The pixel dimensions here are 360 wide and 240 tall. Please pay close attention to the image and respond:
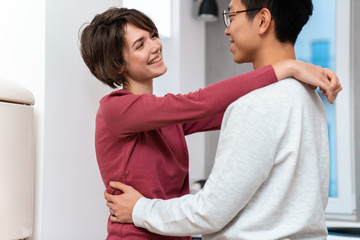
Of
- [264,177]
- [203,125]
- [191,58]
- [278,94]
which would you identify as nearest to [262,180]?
[264,177]

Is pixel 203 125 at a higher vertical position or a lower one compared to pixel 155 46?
lower

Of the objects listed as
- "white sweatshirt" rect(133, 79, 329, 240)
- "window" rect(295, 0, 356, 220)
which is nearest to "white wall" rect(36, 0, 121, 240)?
"white sweatshirt" rect(133, 79, 329, 240)

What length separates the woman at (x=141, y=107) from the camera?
0.99 metres

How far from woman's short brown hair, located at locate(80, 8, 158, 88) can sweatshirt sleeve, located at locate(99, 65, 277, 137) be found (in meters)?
0.17

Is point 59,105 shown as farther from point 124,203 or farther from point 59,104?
point 124,203

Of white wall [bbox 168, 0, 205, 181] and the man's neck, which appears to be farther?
white wall [bbox 168, 0, 205, 181]

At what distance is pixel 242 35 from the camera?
108 cm

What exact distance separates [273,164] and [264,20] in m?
0.38

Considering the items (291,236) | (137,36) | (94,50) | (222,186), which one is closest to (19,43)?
(94,50)

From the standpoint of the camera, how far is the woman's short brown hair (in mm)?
1187

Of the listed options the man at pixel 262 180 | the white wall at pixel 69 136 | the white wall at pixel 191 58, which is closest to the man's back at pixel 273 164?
the man at pixel 262 180

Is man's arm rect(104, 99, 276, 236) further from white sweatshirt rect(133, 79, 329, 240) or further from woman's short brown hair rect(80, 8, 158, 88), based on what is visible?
woman's short brown hair rect(80, 8, 158, 88)

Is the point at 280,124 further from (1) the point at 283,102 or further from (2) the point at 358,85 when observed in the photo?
(2) the point at 358,85

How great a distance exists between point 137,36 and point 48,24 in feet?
0.84
